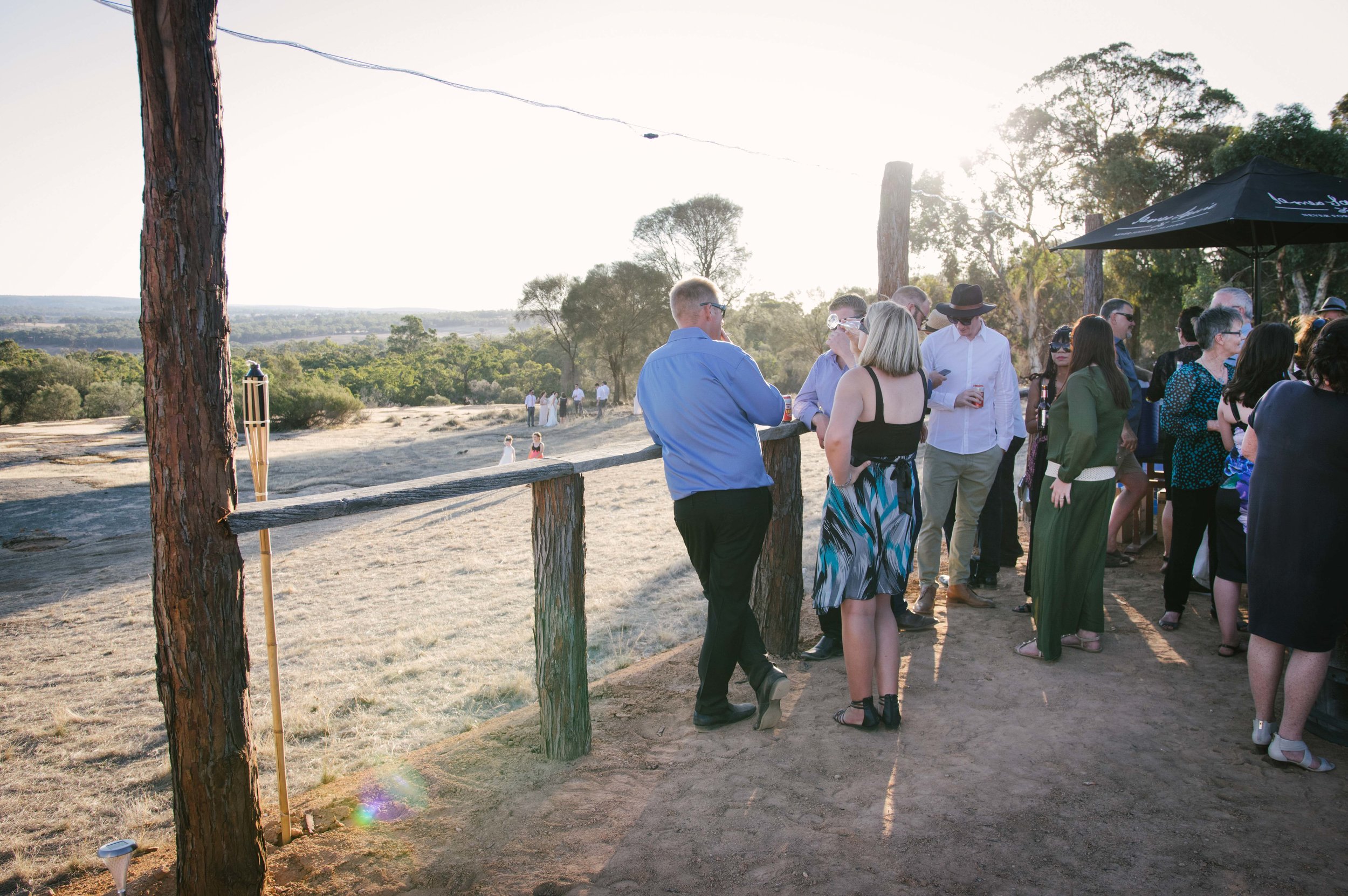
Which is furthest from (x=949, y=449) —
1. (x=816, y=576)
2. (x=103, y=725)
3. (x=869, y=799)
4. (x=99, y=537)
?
(x=99, y=537)

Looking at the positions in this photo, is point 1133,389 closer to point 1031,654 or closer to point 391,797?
point 1031,654

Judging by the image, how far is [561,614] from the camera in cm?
337

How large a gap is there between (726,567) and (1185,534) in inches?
111

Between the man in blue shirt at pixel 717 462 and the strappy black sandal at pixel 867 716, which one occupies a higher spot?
the man in blue shirt at pixel 717 462

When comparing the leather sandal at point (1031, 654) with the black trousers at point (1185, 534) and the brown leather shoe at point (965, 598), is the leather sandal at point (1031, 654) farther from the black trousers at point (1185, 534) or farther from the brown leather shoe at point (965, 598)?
the black trousers at point (1185, 534)

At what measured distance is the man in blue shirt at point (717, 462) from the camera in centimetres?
333

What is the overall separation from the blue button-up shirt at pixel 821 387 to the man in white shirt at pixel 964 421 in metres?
0.77

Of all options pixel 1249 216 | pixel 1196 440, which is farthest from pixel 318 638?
pixel 1249 216

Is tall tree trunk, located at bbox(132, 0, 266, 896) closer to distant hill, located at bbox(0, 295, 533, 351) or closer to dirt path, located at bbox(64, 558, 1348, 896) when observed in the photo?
dirt path, located at bbox(64, 558, 1348, 896)

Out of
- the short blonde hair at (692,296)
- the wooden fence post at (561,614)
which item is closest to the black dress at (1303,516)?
the short blonde hair at (692,296)

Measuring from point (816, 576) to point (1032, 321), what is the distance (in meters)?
28.5

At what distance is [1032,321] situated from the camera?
29.0 metres

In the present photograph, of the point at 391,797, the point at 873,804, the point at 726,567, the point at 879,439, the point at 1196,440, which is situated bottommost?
the point at 391,797

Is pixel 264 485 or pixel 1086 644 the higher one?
pixel 264 485
